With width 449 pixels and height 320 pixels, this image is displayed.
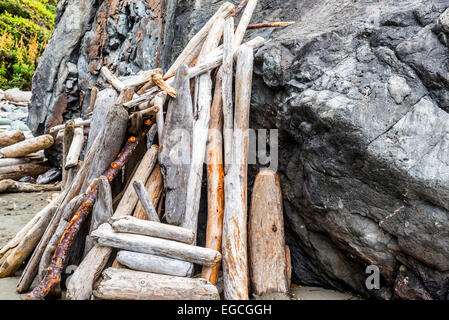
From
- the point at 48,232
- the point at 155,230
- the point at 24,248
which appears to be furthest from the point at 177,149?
the point at 24,248

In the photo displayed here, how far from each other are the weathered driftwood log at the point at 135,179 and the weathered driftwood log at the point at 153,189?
5 centimetres

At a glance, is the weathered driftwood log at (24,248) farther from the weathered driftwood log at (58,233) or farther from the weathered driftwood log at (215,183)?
the weathered driftwood log at (215,183)

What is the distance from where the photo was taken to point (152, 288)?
2836mm

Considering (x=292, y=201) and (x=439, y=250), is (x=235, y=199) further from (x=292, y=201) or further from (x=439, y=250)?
(x=439, y=250)

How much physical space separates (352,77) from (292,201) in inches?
54.2

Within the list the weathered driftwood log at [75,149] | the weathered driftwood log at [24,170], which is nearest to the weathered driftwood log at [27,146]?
the weathered driftwood log at [24,170]

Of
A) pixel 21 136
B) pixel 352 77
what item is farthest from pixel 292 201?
pixel 21 136

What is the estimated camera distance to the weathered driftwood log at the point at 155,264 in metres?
2.96

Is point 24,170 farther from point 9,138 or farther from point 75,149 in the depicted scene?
point 75,149

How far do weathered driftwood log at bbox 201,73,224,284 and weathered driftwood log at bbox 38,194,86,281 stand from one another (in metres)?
1.33

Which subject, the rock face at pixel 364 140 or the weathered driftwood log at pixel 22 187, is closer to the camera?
the rock face at pixel 364 140

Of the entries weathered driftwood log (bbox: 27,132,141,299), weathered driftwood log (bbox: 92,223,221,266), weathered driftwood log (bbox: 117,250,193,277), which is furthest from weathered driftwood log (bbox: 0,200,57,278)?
weathered driftwood log (bbox: 117,250,193,277)

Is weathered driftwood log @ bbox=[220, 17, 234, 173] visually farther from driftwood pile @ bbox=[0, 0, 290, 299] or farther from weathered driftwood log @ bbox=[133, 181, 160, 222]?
weathered driftwood log @ bbox=[133, 181, 160, 222]

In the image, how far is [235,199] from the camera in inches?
135
